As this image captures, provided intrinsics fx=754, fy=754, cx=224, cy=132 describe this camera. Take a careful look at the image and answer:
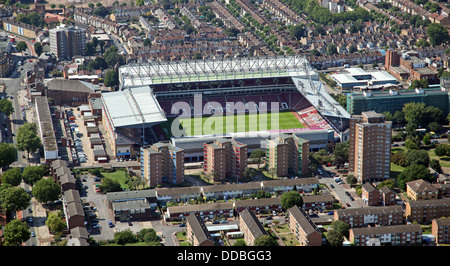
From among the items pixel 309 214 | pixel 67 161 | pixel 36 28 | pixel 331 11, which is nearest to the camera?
pixel 309 214

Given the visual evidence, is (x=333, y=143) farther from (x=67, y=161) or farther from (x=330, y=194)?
(x=67, y=161)

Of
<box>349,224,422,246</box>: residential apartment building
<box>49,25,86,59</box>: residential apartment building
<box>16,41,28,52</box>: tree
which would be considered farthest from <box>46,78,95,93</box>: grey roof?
<box>349,224,422,246</box>: residential apartment building

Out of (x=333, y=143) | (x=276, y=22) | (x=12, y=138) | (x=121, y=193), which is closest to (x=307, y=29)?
(x=276, y=22)

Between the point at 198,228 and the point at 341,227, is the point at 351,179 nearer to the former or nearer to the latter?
the point at 341,227

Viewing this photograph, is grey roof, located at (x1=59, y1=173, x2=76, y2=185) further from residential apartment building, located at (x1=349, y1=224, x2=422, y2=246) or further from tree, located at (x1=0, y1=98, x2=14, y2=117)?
residential apartment building, located at (x1=349, y1=224, x2=422, y2=246)

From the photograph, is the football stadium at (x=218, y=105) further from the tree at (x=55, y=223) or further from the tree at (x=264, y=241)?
the tree at (x=264, y=241)

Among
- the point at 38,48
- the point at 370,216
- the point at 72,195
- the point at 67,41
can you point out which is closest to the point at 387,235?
the point at 370,216
